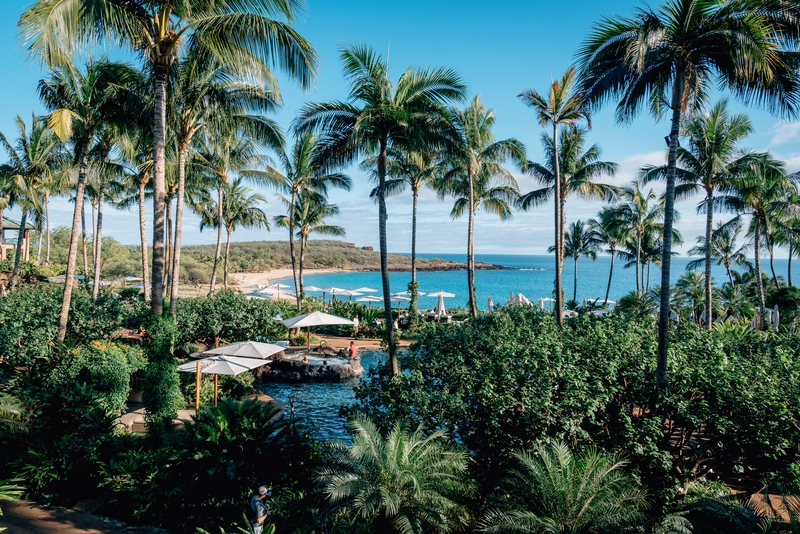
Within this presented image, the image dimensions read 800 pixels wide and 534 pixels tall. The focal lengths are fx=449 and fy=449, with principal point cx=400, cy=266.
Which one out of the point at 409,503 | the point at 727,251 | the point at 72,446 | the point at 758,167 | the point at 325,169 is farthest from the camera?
the point at 727,251

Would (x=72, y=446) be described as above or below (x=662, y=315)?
below

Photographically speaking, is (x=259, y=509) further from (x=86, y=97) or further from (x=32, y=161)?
(x=32, y=161)

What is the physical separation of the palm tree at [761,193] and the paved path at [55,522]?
880 inches

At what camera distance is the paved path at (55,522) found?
265 inches

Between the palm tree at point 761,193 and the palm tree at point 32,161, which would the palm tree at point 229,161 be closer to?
the palm tree at point 32,161

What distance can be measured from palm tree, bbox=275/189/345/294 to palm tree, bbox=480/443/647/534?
24.6 meters

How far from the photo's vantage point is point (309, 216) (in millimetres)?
32469

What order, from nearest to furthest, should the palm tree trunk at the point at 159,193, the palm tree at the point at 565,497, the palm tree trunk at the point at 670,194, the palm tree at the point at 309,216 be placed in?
1. the palm tree at the point at 565,497
2. the palm tree trunk at the point at 670,194
3. the palm tree trunk at the point at 159,193
4. the palm tree at the point at 309,216

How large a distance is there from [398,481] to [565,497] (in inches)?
93.2

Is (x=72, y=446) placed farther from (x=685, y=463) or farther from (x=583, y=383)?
(x=685, y=463)

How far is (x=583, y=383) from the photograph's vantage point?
7.32 meters

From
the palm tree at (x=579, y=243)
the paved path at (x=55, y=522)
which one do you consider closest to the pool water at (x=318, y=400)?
the paved path at (x=55, y=522)

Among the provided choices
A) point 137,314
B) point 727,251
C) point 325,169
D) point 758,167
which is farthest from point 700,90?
point 727,251

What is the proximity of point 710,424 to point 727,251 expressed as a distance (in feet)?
119
